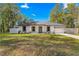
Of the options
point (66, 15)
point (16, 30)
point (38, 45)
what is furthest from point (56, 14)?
point (16, 30)

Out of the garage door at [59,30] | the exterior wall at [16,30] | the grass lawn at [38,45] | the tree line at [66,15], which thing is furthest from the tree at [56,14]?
the exterior wall at [16,30]

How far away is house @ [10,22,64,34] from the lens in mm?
5062

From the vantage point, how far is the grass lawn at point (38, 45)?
5.02 m

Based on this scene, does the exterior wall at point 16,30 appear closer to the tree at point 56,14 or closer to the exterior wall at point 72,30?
the tree at point 56,14

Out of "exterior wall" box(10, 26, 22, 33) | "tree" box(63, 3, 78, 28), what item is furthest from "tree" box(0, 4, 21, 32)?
"tree" box(63, 3, 78, 28)

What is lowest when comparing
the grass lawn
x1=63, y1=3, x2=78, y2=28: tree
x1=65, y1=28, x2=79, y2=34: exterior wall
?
the grass lawn

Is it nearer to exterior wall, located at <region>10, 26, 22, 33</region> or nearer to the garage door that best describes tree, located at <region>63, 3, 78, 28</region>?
the garage door

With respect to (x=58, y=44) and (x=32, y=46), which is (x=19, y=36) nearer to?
Answer: (x=32, y=46)

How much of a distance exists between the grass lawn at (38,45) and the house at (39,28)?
62 mm

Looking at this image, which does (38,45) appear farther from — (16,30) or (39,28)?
(16,30)

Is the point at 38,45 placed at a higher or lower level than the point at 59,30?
lower

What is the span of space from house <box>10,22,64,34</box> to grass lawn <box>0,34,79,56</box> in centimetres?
6

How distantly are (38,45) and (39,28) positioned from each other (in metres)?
0.25

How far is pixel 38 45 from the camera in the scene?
5047 mm
